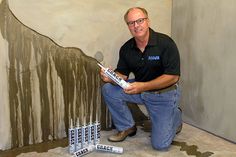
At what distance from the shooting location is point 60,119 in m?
2.50

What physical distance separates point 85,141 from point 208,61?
3.84ft

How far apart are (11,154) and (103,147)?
0.65 metres

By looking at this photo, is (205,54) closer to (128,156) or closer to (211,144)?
(211,144)

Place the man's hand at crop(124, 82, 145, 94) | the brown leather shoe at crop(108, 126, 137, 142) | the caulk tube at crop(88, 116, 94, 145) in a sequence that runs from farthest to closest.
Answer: the brown leather shoe at crop(108, 126, 137, 142) → the caulk tube at crop(88, 116, 94, 145) → the man's hand at crop(124, 82, 145, 94)

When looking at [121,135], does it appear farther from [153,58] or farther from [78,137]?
[153,58]

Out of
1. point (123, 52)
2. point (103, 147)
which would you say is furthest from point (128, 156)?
point (123, 52)

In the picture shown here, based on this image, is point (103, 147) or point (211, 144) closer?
point (103, 147)

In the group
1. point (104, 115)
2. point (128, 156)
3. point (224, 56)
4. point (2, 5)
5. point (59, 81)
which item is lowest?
point (128, 156)

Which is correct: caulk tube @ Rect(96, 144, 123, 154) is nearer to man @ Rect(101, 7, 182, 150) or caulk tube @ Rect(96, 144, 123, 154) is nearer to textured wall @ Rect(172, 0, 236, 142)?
man @ Rect(101, 7, 182, 150)

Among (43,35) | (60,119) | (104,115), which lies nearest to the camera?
(43,35)

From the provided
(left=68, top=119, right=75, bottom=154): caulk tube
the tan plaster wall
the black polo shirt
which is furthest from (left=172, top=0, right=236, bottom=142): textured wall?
(left=68, top=119, right=75, bottom=154): caulk tube

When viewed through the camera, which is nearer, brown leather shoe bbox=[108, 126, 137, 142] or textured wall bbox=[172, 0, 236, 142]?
textured wall bbox=[172, 0, 236, 142]

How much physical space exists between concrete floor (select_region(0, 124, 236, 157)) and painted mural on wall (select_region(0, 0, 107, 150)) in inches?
5.0

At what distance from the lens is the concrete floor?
7.36 ft
